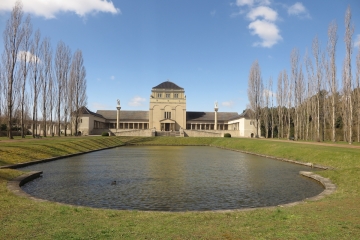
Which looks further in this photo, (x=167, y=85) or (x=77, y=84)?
(x=167, y=85)

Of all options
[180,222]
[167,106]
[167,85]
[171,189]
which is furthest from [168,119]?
[180,222]

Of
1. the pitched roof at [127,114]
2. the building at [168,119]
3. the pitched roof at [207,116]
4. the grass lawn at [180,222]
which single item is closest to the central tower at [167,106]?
the building at [168,119]

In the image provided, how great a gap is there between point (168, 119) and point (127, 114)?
55.8 ft

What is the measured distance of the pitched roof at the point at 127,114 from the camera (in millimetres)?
94062

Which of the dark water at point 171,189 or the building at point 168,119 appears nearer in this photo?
the dark water at point 171,189

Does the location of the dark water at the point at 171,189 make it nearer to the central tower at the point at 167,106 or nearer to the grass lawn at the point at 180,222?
the grass lawn at the point at 180,222

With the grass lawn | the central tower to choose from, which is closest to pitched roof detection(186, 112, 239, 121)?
the central tower

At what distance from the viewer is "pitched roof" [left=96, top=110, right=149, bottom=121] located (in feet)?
309

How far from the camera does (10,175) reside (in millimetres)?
13484

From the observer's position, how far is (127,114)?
9531 centimetres

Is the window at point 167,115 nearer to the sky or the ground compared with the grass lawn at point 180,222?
nearer to the sky

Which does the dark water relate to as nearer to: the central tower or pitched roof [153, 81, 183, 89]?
the central tower

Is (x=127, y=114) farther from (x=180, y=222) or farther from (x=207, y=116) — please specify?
(x=180, y=222)

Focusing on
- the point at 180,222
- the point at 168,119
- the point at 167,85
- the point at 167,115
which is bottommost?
the point at 180,222
